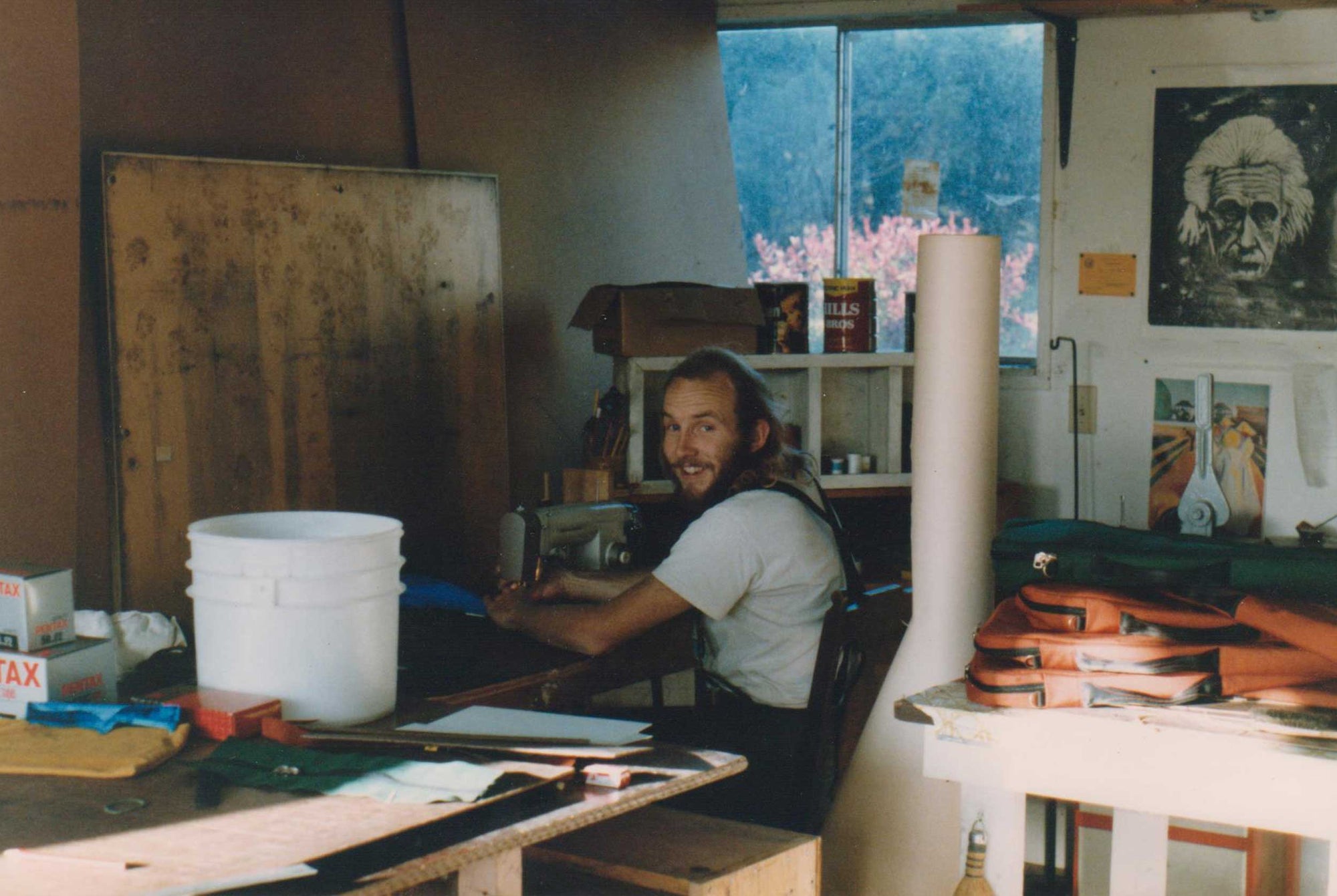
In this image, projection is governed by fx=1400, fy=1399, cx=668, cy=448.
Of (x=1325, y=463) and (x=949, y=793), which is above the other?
(x=1325, y=463)

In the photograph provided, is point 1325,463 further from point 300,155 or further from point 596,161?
point 300,155

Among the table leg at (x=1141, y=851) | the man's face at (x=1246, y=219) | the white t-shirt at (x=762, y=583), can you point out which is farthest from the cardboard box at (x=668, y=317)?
the table leg at (x=1141, y=851)

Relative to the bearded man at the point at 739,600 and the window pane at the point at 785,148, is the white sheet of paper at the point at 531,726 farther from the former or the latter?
the window pane at the point at 785,148

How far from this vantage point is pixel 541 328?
13.7 feet

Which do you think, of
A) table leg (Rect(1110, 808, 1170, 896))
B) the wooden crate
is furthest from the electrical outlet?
the wooden crate

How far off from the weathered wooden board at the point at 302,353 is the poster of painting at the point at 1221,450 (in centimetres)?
189

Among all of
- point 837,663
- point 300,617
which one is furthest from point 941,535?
point 300,617

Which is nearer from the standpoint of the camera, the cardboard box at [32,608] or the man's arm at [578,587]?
the cardboard box at [32,608]

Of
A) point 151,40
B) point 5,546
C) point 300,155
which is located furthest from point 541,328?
point 5,546

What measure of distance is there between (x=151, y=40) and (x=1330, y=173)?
3042mm

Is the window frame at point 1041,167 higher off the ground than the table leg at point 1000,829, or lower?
higher

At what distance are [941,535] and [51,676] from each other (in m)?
1.49

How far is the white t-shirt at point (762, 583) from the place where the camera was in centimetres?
268

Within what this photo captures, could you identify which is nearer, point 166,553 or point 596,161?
point 166,553
